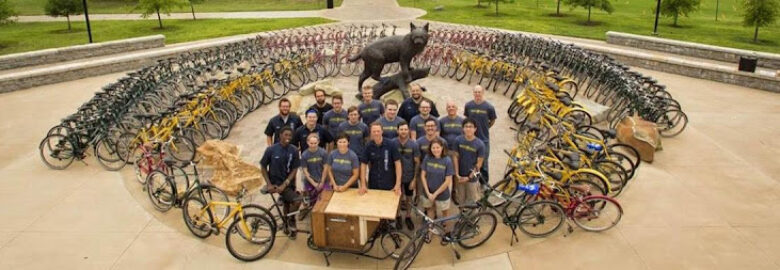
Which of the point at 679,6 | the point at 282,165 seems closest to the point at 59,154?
the point at 282,165

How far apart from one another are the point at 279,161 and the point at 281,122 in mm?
1269

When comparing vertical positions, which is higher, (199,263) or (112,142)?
(112,142)

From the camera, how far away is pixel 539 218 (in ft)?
23.1

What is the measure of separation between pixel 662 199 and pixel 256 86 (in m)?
9.22

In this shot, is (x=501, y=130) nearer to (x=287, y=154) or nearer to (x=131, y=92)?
(x=287, y=154)

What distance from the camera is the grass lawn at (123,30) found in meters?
22.8

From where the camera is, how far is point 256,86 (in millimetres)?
12867

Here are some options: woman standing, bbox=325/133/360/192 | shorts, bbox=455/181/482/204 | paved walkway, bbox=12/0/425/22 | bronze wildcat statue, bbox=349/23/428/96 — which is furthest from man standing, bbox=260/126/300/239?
paved walkway, bbox=12/0/425/22

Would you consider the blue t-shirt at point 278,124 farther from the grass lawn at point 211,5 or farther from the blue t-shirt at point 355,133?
the grass lawn at point 211,5

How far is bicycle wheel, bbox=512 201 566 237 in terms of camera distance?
6925 mm

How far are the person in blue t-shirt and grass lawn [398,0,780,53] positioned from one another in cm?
1874

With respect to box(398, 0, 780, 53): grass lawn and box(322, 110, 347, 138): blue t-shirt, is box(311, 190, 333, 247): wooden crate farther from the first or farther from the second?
box(398, 0, 780, 53): grass lawn

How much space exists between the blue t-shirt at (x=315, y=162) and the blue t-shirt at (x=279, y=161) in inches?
4.7

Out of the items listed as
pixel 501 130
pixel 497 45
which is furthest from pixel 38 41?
pixel 501 130
